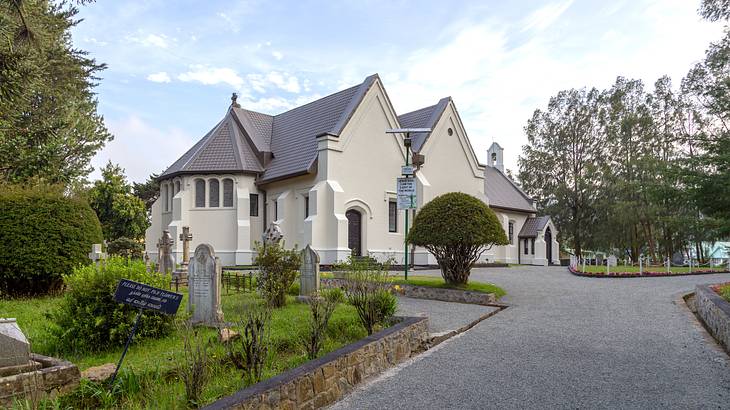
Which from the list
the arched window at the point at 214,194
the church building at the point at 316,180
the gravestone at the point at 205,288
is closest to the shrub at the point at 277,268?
the gravestone at the point at 205,288

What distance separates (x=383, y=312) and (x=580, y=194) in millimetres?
42420

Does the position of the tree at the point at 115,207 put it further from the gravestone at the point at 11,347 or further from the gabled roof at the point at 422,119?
the gravestone at the point at 11,347

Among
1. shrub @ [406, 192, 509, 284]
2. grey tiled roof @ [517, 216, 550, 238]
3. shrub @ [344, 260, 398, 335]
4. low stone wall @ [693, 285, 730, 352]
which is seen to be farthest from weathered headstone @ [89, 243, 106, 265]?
grey tiled roof @ [517, 216, 550, 238]

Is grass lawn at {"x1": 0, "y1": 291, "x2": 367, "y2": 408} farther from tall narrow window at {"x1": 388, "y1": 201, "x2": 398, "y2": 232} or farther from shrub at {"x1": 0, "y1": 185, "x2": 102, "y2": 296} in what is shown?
tall narrow window at {"x1": 388, "y1": 201, "x2": 398, "y2": 232}

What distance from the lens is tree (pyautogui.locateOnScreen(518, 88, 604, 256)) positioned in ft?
155

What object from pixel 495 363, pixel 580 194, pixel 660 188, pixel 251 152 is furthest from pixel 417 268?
pixel 580 194

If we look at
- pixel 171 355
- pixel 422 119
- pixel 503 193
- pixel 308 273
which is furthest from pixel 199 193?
pixel 171 355

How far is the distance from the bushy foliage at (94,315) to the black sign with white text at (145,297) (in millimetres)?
1593

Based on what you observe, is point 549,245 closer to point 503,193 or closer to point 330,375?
point 503,193

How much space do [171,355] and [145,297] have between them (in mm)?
1163

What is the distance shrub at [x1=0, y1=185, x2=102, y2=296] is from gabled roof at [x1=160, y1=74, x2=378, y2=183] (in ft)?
50.5

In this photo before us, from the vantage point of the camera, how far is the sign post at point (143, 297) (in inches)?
232

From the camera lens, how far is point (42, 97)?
30.1 m

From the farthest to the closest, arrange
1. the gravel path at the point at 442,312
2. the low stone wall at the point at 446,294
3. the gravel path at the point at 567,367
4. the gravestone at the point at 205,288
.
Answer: the low stone wall at the point at 446,294 → the gravel path at the point at 442,312 → the gravestone at the point at 205,288 → the gravel path at the point at 567,367
